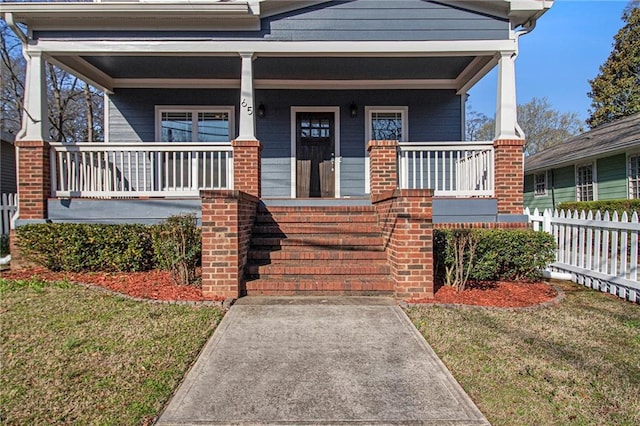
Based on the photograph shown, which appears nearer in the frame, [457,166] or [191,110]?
[457,166]

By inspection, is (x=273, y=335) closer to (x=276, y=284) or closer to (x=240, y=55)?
(x=276, y=284)

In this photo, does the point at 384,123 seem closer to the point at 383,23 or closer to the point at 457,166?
the point at 383,23

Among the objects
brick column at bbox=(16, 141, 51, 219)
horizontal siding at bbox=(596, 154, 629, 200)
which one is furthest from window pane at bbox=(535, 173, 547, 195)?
brick column at bbox=(16, 141, 51, 219)

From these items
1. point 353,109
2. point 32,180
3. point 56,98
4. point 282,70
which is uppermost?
point 56,98

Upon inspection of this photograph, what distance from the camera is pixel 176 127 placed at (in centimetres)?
909

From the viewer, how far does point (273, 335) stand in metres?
3.52

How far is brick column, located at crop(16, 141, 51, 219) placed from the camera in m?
6.27

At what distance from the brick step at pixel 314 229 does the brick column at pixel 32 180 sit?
3726mm

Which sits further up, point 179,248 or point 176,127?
point 176,127

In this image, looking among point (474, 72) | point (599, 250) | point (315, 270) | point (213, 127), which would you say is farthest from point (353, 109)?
point (599, 250)

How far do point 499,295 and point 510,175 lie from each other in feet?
8.83

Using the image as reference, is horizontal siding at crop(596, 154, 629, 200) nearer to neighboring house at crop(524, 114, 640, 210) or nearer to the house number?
neighboring house at crop(524, 114, 640, 210)

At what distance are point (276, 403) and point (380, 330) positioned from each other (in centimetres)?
154

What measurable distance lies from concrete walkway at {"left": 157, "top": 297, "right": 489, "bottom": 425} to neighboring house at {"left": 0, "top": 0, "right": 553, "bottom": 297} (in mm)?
1093
